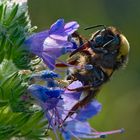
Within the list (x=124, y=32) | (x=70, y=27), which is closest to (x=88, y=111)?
(x=70, y=27)

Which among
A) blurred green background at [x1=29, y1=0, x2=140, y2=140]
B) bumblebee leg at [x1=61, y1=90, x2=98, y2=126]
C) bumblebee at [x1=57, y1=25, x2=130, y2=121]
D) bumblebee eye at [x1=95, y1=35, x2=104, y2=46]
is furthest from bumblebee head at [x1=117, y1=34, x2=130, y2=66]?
blurred green background at [x1=29, y1=0, x2=140, y2=140]

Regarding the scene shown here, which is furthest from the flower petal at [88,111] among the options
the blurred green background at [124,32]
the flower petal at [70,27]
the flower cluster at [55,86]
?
the blurred green background at [124,32]

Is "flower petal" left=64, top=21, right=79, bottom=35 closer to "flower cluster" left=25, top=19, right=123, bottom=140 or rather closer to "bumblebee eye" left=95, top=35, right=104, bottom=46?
"flower cluster" left=25, top=19, right=123, bottom=140

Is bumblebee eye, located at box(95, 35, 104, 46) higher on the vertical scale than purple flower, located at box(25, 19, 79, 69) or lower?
lower

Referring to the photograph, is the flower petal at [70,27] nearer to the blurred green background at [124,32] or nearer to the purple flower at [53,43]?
the purple flower at [53,43]

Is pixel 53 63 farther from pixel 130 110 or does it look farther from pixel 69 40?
pixel 130 110
